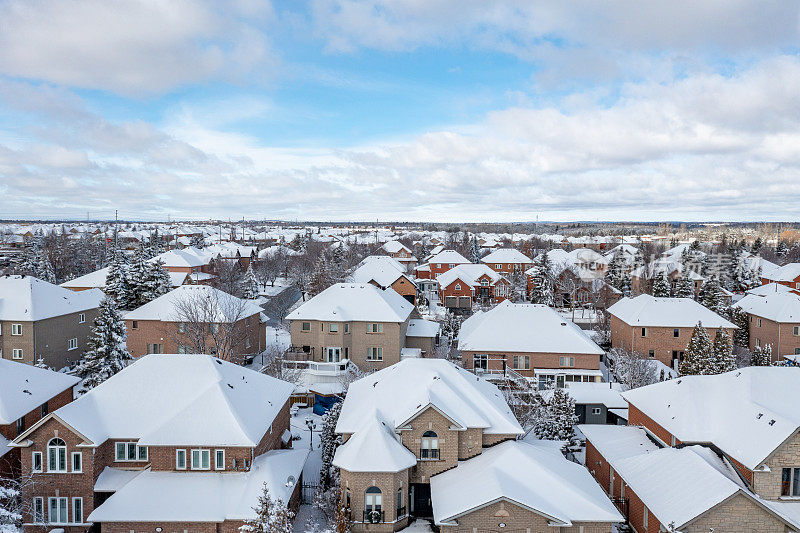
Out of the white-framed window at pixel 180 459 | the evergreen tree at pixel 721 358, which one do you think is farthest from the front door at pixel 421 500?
the evergreen tree at pixel 721 358

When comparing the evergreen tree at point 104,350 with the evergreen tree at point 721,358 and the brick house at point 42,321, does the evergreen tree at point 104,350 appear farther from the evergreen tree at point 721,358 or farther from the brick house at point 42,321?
the evergreen tree at point 721,358

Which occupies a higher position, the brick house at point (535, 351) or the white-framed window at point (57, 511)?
the brick house at point (535, 351)

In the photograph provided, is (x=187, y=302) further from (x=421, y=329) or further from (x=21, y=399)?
(x=421, y=329)

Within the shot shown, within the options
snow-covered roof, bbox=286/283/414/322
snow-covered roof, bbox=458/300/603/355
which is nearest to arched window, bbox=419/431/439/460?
snow-covered roof, bbox=458/300/603/355

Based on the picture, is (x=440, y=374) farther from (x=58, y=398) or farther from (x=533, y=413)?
(x=58, y=398)

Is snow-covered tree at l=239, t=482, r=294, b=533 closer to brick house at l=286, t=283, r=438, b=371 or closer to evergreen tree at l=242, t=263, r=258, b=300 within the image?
brick house at l=286, t=283, r=438, b=371

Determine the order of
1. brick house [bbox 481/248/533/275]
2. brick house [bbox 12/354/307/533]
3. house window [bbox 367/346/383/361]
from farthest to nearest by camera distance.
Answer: brick house [bbox 481/248/533/275] → house window [bbox 367/346/383/361] → brick house [bbox 12/354/307/533]
